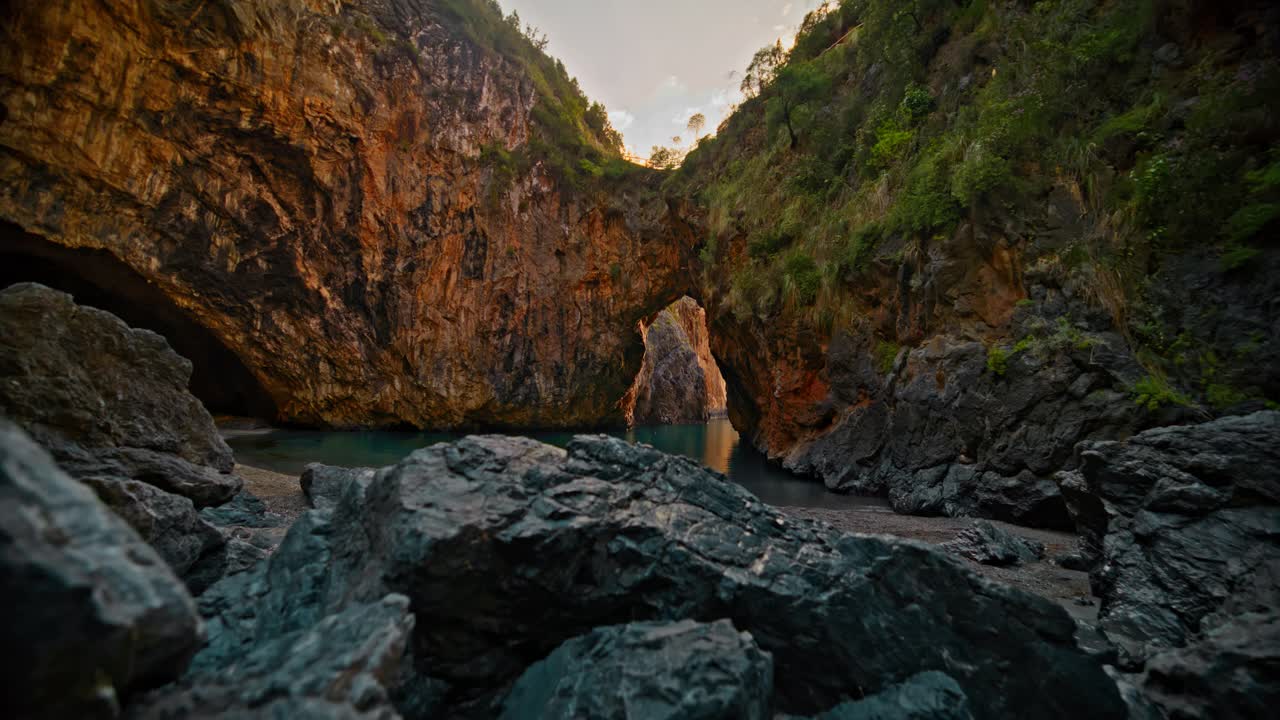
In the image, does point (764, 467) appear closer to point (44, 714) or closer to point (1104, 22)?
point (1104, 22)

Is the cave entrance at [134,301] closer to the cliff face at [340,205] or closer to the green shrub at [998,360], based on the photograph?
the cliff face at [340,205]

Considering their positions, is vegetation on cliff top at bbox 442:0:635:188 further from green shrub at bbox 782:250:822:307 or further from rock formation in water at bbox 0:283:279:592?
rock formation in water at bbox 0:283:279:592

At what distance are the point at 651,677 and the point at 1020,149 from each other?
1028cm

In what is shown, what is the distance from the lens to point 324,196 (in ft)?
55.2

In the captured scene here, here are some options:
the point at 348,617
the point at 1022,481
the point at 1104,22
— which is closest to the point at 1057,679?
the point at 348,617

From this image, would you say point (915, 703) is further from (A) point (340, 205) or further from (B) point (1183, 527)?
(A) point (340, 205)

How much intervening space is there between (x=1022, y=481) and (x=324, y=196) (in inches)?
859

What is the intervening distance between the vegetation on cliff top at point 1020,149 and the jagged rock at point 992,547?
291cm

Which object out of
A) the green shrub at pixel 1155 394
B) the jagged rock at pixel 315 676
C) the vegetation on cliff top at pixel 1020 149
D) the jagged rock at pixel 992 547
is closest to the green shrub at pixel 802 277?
the vegetation on cliff top at pixel 1020 149

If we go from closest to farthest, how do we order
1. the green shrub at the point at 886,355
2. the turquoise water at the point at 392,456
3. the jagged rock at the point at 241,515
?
the jagged rock at the point at 241,515 < the turquoise water at the point at 392,456 < the green shrub at the point at 886,355

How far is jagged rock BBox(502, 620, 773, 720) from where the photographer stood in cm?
186

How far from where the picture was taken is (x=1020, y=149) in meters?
7.88

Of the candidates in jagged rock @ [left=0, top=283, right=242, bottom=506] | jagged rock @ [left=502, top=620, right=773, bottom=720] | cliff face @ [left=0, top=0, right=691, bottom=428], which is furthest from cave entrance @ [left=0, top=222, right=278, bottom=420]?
jagged rock @ [left=502, top=620, right=773, bottom=720]

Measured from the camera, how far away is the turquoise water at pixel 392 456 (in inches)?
362
